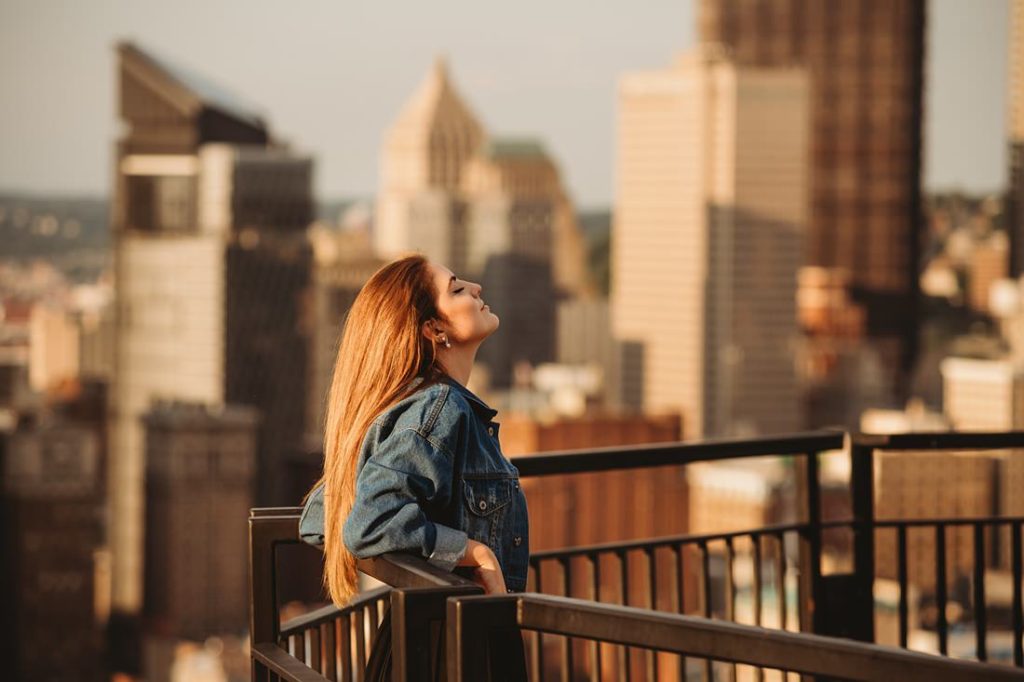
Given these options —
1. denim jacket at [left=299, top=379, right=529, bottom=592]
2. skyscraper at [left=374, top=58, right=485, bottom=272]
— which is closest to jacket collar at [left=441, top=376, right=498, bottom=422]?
denim jacket at [left=299, top=379, right=529, bottom=592]

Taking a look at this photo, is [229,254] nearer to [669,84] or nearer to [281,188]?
[281,188]

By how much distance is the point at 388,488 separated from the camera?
97.8 inches

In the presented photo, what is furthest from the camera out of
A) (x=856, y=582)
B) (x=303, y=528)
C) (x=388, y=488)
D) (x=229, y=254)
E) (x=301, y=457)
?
(x=229, y=254)

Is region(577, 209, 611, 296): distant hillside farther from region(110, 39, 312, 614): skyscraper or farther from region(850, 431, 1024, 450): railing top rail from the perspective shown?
region(850, 431, 1024, 450): railing top rail

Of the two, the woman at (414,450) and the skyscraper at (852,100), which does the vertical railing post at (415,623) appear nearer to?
the woman at (414,450)

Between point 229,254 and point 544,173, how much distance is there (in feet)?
92.4

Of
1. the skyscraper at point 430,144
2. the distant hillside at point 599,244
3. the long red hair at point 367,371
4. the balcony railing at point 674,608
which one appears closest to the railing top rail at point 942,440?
the balcony railing at point 674,608

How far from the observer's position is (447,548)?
248 centimetres

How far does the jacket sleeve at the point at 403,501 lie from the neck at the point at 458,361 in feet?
0.60

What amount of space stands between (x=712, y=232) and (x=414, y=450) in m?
93.0

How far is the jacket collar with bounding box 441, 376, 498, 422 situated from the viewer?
8.57ft

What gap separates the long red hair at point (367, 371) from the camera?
8.46 feet

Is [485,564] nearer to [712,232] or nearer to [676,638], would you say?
[676,638]

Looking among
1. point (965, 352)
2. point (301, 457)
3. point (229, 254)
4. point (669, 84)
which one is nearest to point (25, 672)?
point (301, 457)
